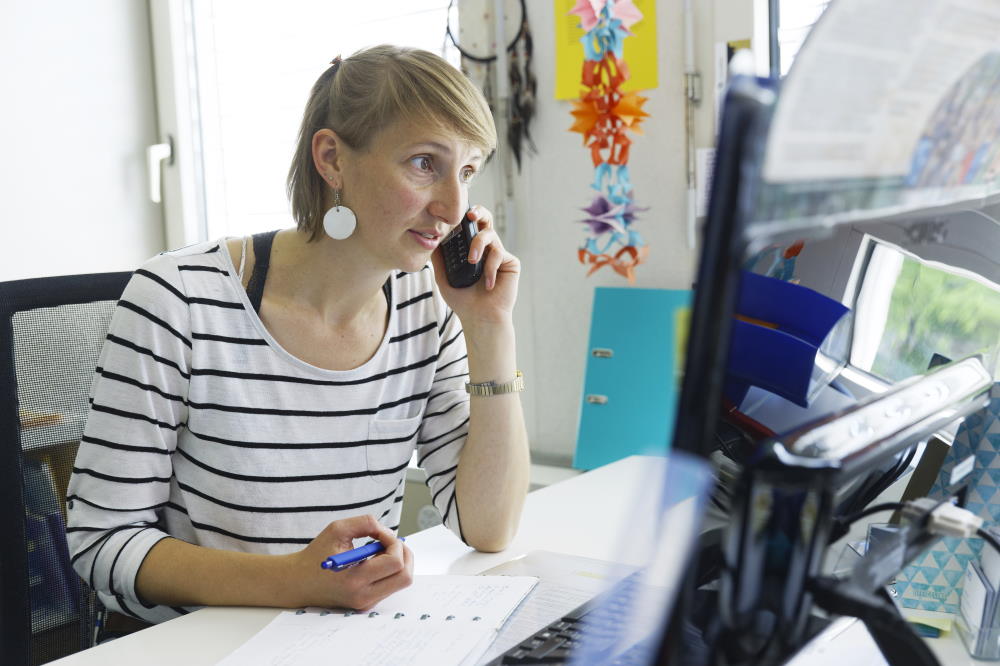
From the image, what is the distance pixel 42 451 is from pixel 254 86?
70.7 inches

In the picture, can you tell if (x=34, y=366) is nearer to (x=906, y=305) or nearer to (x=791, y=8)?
(x=906, y=305)

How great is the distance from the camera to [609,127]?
1833mm

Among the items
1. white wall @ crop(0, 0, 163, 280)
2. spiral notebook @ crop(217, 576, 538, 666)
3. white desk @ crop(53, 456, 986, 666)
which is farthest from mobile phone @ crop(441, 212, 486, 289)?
white wall @ crop(0, 0, 163, 280)

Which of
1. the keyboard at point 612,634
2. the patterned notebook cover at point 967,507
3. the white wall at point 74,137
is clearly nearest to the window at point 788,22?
the patterned notebook cover at point 967,507

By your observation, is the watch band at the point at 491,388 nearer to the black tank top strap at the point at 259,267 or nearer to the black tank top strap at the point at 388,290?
the black tank top strap at the point at 388,290

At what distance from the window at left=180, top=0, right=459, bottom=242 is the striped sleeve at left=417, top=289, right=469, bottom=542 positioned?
1.34m

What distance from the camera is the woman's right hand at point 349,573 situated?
0.84 m

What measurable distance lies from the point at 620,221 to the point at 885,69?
1546 millimetres

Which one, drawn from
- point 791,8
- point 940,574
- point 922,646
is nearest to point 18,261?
point 791,8

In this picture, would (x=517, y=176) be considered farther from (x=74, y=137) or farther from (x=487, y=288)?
(x=74, y=137)

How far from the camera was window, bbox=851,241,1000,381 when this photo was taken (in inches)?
19.3

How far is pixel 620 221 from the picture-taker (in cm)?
185

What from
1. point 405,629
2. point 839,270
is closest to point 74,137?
point 405,629

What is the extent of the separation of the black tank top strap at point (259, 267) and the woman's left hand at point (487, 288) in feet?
0.72
